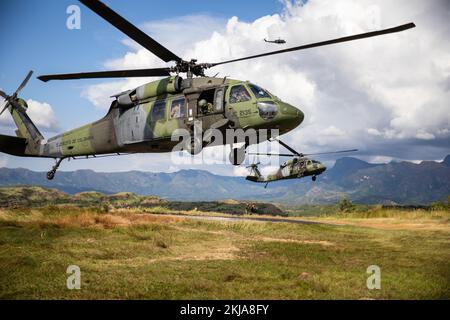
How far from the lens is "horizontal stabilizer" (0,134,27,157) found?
→ 23.8 meters

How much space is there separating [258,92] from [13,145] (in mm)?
17261

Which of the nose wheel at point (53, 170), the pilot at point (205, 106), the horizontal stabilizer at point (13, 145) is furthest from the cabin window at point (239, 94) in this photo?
the horizontal stabilizer at point (13, 145)

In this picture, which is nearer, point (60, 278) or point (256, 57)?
point (60, 278)

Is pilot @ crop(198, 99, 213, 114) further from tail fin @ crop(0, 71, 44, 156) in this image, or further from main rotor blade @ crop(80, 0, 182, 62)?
tail fin @ crop(0, 71, 44, 156)

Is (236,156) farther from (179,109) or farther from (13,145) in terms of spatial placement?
(13,145)

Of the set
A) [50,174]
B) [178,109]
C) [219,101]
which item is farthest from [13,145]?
[219,101]

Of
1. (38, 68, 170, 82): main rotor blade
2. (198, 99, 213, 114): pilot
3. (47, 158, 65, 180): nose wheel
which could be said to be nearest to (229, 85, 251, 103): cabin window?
(198, 99, 213, 114): pilot

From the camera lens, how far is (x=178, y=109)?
1741 centimetres

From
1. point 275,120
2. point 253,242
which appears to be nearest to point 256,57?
point 275,120

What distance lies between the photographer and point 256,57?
48.8 ft

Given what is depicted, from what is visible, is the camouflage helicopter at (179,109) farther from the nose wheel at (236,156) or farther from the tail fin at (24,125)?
the tail fin at (24,125)

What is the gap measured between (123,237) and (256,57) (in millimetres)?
9298

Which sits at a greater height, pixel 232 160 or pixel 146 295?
pixel 232 160
